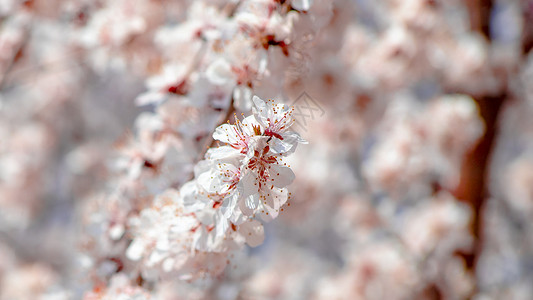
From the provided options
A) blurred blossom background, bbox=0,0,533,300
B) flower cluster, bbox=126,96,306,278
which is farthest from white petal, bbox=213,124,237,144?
blurred blossom background, bbox=0,0,533,300

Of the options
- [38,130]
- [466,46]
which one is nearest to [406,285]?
[466,46]

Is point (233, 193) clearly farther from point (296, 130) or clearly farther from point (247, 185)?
point (296, 130)

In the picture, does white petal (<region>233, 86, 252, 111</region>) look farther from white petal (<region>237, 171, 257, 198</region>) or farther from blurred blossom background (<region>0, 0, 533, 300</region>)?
white petal (<region>237, 171, 257, 198</region>)

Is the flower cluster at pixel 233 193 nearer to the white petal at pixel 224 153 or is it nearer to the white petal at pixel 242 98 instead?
the white petal at pixel 224 153

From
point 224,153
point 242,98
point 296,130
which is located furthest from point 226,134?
point 296,130

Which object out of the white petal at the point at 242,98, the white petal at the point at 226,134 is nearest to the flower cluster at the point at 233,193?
the white petal at the point at 226,134

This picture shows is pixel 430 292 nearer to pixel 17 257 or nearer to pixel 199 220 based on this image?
pixel 199 220

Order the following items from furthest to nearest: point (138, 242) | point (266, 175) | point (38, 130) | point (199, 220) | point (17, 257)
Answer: point (17, 257) < point (38, 130) < point (138, 242) < point (199, 220) < point (266, 175)

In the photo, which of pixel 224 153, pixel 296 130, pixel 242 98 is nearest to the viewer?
pixel 224 153
